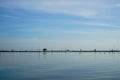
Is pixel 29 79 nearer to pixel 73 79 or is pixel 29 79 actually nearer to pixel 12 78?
pixel 12 78

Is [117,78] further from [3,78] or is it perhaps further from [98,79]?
[3,78]

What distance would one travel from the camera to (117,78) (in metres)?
29.6

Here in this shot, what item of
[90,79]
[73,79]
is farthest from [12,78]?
[90,79]

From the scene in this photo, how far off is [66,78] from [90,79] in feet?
10.2

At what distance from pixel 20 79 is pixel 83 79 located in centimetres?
793

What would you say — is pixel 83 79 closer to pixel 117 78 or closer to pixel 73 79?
pixel 73 79

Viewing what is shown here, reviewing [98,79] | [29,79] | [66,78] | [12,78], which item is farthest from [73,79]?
[12,78]

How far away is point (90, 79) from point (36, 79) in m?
6.79

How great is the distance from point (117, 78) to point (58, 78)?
7619mm

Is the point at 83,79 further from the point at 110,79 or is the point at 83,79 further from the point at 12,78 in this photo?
the point at 12,78

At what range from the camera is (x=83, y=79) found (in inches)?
1140

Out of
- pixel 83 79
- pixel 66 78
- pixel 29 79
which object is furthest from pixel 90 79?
pixel 29 79

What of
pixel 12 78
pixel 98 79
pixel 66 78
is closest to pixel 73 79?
pixel 66 78

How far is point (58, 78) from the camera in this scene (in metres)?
29.8
